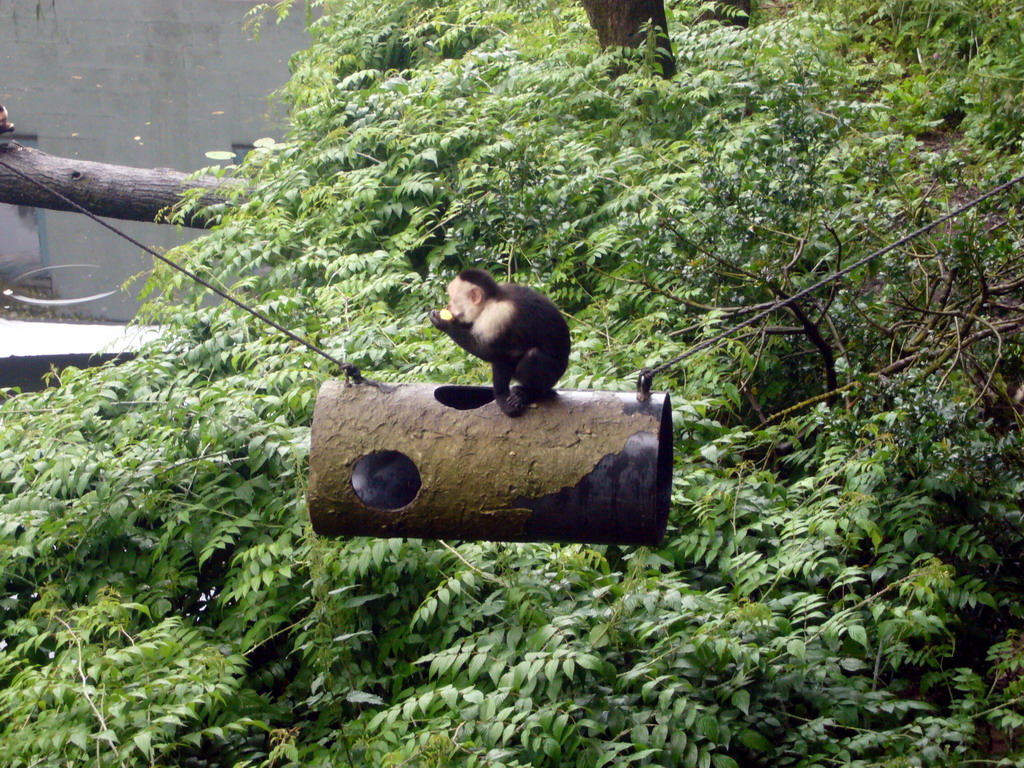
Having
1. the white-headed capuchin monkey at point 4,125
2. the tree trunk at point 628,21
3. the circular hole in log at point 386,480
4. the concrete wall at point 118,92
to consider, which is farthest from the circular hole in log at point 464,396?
the concrete wall at point 118,92

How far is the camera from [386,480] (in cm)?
283

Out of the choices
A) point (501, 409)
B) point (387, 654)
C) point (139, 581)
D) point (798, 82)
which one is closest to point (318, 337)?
point (139, 581)

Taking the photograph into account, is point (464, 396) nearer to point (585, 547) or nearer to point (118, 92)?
point (585, 547)

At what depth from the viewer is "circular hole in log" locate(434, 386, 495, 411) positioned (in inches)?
110

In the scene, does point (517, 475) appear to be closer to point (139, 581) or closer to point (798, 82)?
point (139, 581)

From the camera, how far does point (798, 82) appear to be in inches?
226

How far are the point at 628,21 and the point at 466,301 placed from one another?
4371 millimetres

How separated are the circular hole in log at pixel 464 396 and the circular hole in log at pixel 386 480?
215 millimetres

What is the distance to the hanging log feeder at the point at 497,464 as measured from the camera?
2459 mm

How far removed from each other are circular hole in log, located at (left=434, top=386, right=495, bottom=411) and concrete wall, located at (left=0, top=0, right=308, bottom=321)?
829 cm

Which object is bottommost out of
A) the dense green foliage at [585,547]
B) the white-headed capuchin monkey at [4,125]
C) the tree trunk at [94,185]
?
the dense green foliage at [585,547]

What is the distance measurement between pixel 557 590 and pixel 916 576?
123 centimetres

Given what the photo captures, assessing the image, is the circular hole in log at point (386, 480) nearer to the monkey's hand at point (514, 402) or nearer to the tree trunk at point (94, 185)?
the monkey's hand at point (514, 402)

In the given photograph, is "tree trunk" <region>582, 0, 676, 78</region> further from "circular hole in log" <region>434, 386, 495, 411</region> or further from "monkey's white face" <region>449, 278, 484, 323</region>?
"circular hole in log" <region>434, 386, 495, 411</region>
